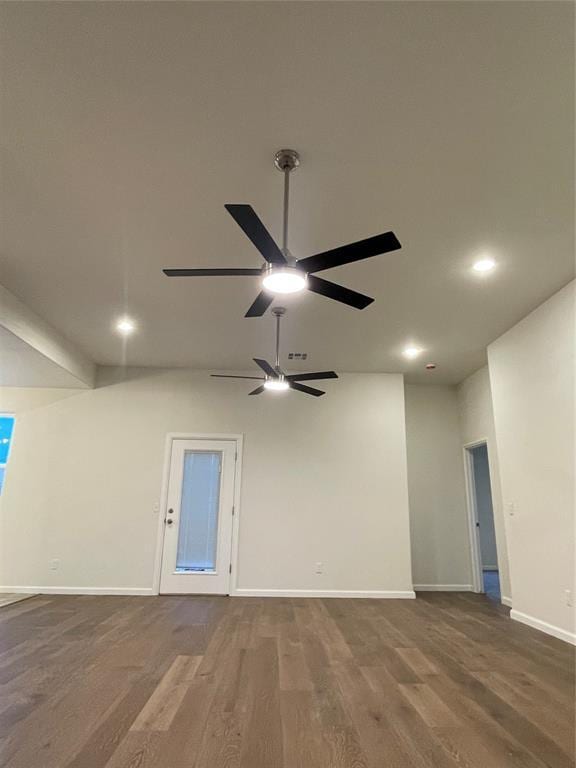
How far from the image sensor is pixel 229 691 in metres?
2.66

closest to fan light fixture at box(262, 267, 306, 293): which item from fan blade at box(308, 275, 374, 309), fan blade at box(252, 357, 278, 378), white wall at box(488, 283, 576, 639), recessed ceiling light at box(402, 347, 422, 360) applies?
fan blade at box(308, 275, 374, 309)

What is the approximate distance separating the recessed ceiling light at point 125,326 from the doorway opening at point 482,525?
489 cm

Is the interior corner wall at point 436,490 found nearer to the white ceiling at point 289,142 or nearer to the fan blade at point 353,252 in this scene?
the white ceiling at point 289,142

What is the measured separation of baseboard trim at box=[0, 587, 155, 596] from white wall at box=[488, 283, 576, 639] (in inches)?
172

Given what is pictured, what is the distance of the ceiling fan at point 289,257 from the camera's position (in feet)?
6.39

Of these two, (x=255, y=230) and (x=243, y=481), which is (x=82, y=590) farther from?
(x=255, y=230)

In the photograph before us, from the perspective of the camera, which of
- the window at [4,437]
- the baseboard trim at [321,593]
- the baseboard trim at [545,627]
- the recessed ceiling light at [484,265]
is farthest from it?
the window at [4,437]

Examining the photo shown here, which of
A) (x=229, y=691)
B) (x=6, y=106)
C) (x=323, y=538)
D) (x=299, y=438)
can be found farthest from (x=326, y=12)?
(x=323, y=538)

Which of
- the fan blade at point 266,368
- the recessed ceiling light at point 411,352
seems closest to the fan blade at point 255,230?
the fan blade at point 266,368

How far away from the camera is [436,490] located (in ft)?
21.9

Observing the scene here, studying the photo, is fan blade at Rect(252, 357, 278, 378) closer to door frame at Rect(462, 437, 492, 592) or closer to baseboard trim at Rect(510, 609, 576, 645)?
baseboard trim at Rect(510, 609, 576, 645)

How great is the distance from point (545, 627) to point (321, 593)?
2.56m

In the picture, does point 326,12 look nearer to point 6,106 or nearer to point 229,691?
point 6,106

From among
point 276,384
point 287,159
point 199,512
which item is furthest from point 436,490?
point 287,159
